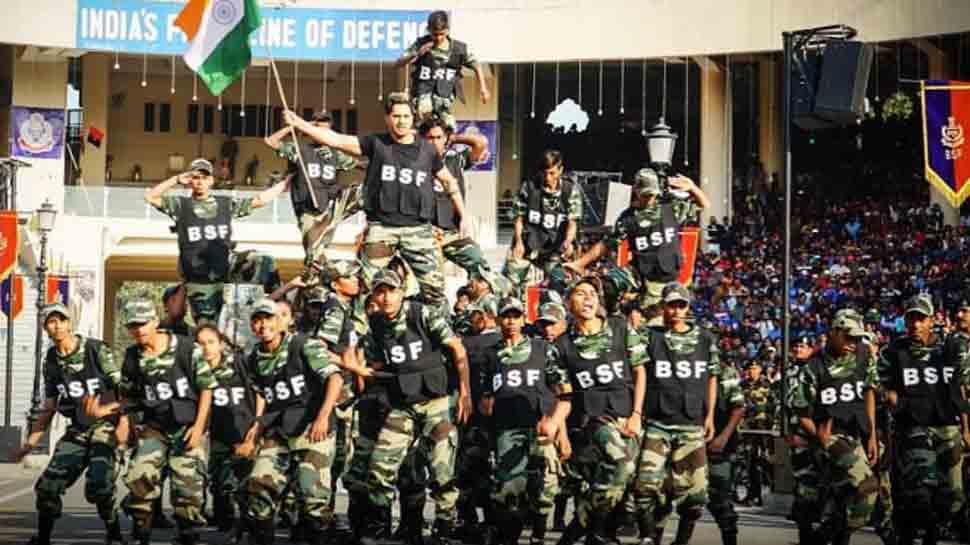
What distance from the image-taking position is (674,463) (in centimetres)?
1516

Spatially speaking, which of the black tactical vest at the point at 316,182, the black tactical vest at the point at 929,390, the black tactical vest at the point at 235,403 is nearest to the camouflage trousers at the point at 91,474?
the black tactical vest at the point at 235,403

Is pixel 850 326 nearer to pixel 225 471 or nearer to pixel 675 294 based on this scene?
pixel 675 294

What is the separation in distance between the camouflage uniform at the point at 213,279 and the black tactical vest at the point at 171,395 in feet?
10.9

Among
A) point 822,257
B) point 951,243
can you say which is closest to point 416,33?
point 822,257

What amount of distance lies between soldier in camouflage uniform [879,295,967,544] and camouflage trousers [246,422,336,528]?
487 cm

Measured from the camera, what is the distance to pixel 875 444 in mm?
15070

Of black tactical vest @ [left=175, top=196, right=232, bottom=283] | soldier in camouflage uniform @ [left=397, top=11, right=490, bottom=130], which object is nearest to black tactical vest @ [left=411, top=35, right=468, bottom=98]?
soldier in camouflage uniform @ [left=397, top=11, right=490, bottom=130]

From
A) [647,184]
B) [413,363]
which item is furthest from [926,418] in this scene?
[413,363]

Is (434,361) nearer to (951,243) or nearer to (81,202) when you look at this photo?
(951,243)

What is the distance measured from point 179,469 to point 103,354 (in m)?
1.45

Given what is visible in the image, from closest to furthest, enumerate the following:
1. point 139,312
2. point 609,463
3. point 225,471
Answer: point 139,312 < point 609,463 < point 225,471

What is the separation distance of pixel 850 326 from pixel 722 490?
2.00 meters

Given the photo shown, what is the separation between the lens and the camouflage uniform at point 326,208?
61.9 ft

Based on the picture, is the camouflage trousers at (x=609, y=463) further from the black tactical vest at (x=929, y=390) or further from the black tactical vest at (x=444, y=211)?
the black tactical vest at (x=444, y=211)
